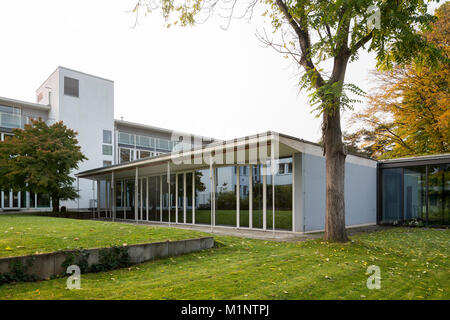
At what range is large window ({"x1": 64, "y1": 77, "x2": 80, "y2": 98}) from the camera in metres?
25.6

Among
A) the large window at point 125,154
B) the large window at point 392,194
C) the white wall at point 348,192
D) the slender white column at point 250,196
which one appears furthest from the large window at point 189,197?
the large window at point 125,154

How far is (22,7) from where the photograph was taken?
778 centimetres

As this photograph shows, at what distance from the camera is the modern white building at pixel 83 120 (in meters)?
23.3

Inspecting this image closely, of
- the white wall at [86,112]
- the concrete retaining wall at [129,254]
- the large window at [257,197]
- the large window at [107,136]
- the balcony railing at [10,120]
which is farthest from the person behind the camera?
the large window at [107,136]

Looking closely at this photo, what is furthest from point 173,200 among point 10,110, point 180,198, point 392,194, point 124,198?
point 10,110

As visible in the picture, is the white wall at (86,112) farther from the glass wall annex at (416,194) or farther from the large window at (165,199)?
the glass wall annex at (416,194)

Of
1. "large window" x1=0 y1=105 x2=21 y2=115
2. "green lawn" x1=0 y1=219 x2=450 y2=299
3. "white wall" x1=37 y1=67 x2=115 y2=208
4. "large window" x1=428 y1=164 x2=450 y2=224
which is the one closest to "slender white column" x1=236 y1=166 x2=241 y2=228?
"green lawn" x1=0 y1=219 x2=450 y2=299

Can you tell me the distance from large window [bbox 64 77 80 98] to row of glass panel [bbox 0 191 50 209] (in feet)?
28.3

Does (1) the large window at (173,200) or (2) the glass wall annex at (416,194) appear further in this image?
(1) the large window at (173,200)

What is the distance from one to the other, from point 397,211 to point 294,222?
7554 mm

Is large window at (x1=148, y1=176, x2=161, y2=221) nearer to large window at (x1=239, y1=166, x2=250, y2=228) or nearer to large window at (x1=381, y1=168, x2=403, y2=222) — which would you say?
large window at (x1=239, y1=166, x2=250, y2=228)

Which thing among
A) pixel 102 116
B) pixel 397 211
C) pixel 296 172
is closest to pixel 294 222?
pixel 296 172

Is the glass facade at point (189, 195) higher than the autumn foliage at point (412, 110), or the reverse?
the autumn foliage at point (412, 110)

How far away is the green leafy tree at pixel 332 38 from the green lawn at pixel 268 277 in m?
1.93
